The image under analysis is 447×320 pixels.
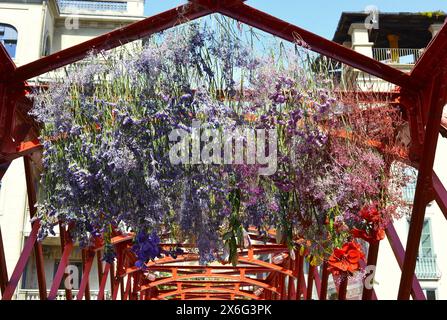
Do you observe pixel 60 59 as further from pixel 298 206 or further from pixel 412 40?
pixel 412 40

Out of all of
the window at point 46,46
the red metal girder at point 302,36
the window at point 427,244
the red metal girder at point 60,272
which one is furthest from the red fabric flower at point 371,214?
the window at point 46,46

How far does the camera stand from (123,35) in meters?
4.92

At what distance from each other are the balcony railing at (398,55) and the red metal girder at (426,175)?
1751cm

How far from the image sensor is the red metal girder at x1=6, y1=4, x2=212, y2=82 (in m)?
4.70

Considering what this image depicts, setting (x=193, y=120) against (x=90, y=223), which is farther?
(x=90, y=223)

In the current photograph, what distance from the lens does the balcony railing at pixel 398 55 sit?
2273cm

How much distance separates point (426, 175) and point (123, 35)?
2.97 meters

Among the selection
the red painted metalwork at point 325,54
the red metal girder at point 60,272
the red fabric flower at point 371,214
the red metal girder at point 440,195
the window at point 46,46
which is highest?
the window at point 46,46

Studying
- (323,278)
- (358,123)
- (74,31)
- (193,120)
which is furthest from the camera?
(74,31)

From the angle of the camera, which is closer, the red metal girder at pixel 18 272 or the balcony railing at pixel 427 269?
the red metal girder at pixel 18 272

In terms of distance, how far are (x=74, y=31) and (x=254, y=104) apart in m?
22.8

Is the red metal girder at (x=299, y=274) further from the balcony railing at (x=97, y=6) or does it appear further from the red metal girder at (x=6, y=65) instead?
the balcony railing at (x=97, y=6)
